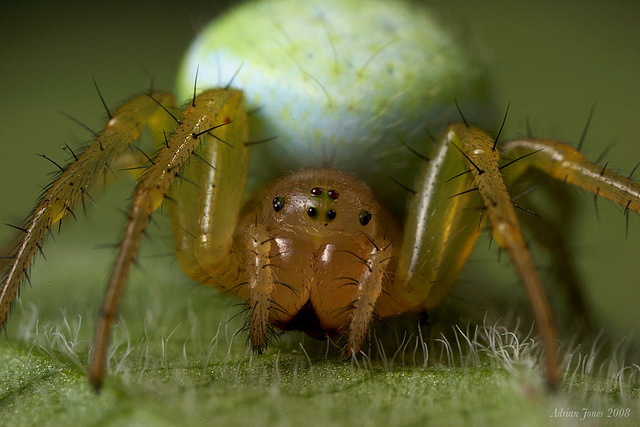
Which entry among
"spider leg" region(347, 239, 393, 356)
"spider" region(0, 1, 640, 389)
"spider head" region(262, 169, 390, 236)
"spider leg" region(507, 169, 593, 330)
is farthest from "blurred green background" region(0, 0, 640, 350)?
"spider leg" region(347, 239, 393, 356)

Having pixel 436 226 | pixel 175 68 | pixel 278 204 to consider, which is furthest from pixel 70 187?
pixel 175 68

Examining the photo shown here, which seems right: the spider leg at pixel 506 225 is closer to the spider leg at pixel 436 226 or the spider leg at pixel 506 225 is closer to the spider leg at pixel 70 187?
the spider leg at pixel 436 226

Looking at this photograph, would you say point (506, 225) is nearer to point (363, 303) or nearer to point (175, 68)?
point (363, 303)

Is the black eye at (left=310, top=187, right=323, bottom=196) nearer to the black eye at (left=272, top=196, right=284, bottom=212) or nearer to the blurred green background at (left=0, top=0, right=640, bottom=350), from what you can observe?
the black eye at (left=272, top=196, right=284, bottom=212)

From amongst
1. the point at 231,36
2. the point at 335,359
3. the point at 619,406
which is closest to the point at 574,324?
the point at 619,406

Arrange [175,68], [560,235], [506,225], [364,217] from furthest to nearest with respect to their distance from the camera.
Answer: [175,68], [560,235], [364,217], [506,225]

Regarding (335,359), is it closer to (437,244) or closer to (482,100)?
(437,244)
